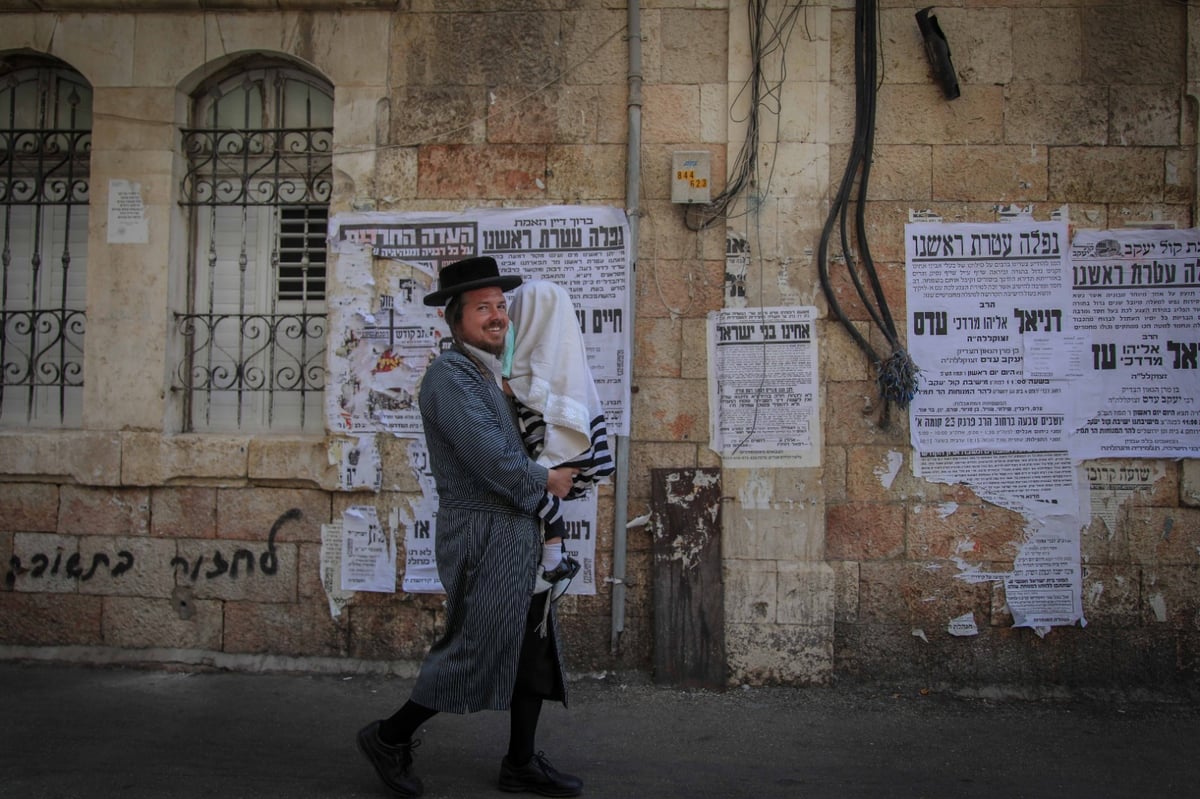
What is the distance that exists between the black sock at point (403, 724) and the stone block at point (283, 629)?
1.73 metres

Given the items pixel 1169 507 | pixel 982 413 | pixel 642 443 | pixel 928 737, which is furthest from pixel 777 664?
pixel 1169 507

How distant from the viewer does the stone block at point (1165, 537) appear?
4578 millimetres

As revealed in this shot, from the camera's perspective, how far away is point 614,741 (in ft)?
12.9

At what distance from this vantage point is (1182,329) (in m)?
4.64

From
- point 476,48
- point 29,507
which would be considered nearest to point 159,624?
point 29,507

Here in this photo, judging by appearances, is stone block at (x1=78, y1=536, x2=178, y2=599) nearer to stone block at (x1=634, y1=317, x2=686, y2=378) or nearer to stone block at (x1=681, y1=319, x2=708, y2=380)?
stone block at (x1=634, y1=317, x2=686, y2=378)

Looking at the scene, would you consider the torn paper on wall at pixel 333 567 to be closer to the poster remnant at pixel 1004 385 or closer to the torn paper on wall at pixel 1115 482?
the poster remnant at pixel 1004 385

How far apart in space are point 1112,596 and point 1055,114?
249 cm

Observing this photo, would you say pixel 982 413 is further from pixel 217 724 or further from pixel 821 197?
pixel 217 724

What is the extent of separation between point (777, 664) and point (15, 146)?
17.0 feet

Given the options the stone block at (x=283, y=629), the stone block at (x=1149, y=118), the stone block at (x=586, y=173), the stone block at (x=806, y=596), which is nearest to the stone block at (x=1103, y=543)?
the stone block at (x=806, y=596)

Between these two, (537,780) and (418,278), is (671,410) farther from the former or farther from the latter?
(537,780)

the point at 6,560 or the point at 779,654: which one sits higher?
the point at 6,560

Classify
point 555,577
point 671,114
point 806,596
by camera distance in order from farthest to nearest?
point 671,114 → point 806,596 → point 555,577
